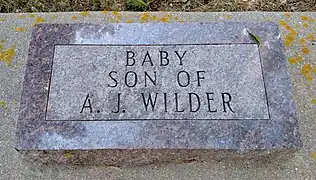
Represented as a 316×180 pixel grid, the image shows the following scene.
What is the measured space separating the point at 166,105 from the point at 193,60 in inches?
12.3

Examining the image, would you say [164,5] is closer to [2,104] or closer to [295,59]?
[295,59]

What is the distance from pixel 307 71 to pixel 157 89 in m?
0.94

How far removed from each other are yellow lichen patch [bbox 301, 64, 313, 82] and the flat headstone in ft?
0.93

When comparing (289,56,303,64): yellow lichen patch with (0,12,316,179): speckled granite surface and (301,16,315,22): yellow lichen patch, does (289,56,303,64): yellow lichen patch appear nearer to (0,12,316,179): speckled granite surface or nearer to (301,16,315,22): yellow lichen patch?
(0,12,316,179): speckled granite surface

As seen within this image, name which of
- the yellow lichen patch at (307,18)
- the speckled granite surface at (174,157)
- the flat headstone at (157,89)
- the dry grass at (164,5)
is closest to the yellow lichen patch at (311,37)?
the speckled granite surface at (174,157)

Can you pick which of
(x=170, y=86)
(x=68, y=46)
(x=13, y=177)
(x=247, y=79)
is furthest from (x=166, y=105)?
(x=13, y=177)

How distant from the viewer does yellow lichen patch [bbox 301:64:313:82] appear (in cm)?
247

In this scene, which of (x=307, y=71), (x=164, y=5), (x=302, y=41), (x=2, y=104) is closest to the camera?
(x=2, y=104)

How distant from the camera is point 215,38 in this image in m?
2.36

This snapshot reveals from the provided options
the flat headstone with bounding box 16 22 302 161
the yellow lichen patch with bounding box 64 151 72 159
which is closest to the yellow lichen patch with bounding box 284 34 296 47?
the flat headstone with bounding box 16 22 302 161

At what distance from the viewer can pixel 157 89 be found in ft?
7.18

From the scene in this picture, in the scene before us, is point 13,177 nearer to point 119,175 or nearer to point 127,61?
point 119,175

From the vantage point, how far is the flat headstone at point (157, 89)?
207 cm

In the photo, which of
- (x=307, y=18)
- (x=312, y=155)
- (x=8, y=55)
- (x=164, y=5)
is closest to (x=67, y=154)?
(x=8, y=55)
